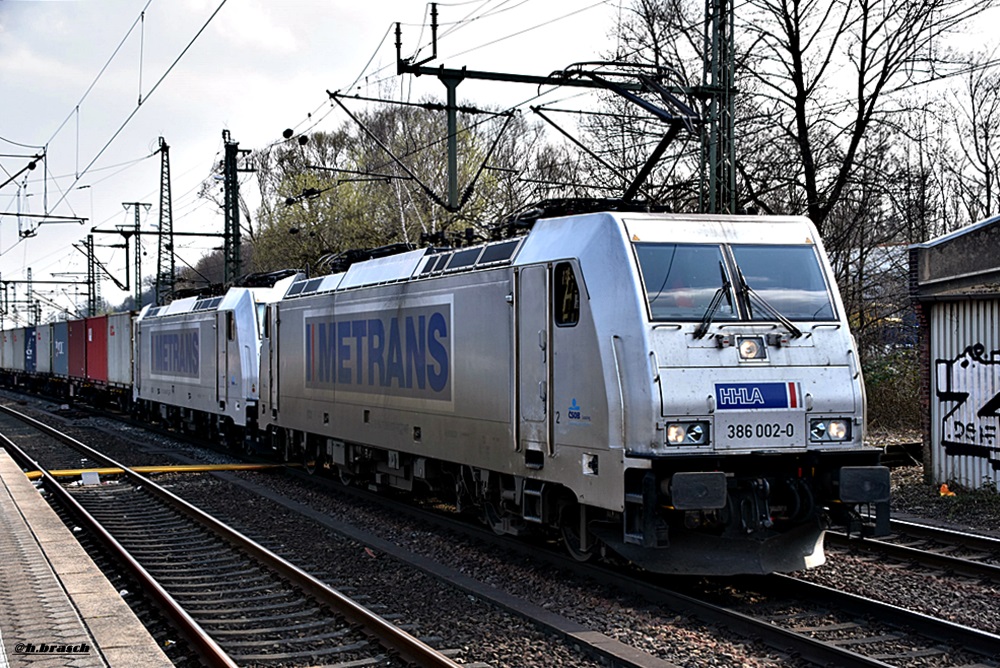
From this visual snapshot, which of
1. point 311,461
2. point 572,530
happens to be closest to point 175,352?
point 311,461

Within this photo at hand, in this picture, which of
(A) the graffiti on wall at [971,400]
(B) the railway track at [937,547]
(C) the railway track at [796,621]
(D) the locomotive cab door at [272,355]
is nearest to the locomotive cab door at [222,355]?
(D) the locomotive cab door at [272,355]

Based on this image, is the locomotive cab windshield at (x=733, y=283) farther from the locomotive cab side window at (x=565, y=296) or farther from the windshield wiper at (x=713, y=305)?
the locomotive cab side window at (x=565, y=296)

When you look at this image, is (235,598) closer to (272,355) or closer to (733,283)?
(733,283)

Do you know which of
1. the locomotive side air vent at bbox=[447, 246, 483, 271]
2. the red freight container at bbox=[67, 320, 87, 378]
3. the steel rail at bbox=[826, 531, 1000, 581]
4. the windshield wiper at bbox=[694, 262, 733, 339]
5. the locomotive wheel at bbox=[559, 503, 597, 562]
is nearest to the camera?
the windshield wiper at bbox=[694, 262, 733, 339]

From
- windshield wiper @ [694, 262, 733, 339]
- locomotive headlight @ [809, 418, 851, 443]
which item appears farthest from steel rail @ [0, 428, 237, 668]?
locomotive headlight @ [809, 418, 851, 443]

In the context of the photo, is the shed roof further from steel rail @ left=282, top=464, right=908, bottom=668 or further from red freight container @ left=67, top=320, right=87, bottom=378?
red freight container @ left=67, top=320, right=87, bottom=378

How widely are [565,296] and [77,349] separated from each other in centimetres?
3552

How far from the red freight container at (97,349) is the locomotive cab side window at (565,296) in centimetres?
2962

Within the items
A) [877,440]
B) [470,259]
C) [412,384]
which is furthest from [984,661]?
[877,440]

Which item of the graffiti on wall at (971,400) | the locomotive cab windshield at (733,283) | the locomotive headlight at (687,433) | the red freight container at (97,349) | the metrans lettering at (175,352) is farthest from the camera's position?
the red freight container at (97,349)

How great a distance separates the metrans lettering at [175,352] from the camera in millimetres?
25359

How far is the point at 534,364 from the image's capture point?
403 inches

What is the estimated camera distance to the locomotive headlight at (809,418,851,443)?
9031 mm

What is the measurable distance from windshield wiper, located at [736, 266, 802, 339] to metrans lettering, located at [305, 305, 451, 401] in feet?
12.3
